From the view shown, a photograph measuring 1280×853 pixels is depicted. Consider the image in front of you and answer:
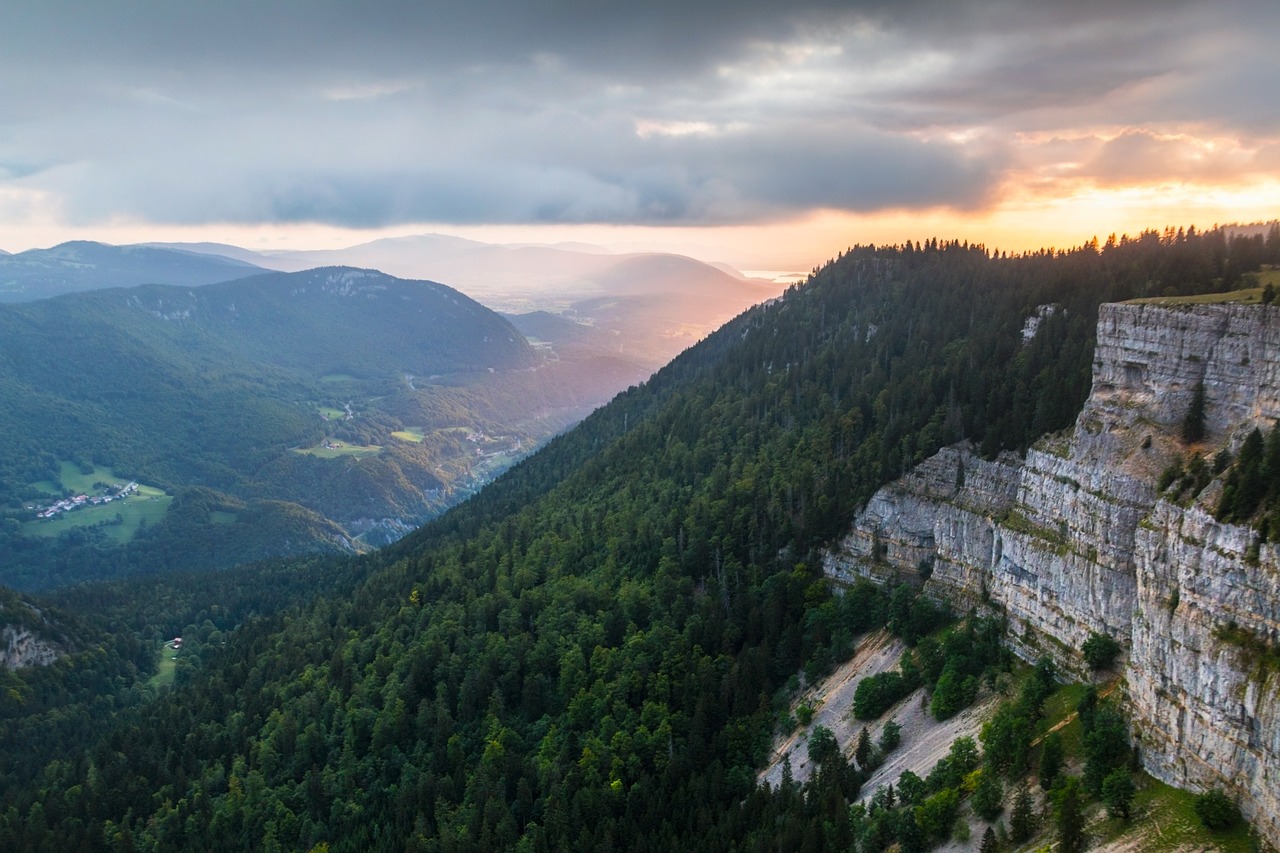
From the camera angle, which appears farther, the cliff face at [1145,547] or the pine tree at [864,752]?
the pine tree at [864,752]

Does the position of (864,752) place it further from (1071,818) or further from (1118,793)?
(1118,793)

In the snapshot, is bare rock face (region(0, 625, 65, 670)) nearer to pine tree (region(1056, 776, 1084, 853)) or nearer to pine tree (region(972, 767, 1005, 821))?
pine tree (region(972, 767, 1005, 821))

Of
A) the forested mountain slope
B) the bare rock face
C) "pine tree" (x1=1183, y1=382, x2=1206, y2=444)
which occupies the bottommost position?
the bare rock face

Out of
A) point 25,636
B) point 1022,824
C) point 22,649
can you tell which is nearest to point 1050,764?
point 1022,824

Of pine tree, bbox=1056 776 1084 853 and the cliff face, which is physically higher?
the cliff face

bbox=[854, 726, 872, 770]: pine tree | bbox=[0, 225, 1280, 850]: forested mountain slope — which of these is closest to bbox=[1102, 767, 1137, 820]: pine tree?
bbox=[0, 225, 1280, 850]: forested mountain slope

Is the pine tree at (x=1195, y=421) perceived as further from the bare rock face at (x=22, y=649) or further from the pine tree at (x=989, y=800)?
the bare rock face at (x=22, y=649)

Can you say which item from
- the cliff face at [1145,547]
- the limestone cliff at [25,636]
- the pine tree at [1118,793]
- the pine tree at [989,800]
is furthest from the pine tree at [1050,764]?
the limestone cliff at [25,636]

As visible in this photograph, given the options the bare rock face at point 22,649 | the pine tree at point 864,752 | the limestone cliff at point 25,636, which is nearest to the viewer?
the pine tree at point 864,752
